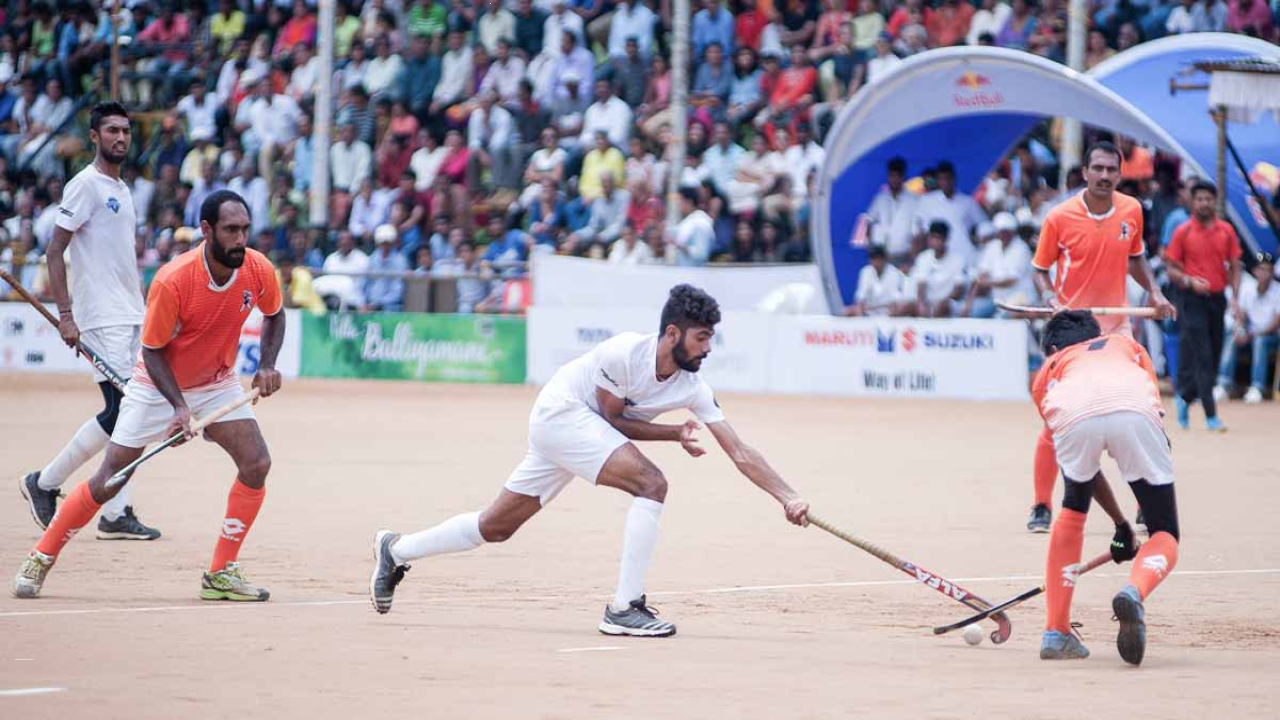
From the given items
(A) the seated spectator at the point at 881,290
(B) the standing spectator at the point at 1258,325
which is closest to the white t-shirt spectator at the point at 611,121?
(A) the seated spectator at the point at 881,290

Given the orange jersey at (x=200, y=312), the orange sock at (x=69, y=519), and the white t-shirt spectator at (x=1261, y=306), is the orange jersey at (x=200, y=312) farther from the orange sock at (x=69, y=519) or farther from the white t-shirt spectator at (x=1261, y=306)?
the white t-shirt spectator at (x=1261, y=306)

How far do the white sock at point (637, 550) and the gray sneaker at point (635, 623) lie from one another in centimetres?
3

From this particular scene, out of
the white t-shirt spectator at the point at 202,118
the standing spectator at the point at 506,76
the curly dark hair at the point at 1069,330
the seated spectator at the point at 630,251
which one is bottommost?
the seated spectator at the point at 630,251

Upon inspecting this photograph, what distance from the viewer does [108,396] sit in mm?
11039

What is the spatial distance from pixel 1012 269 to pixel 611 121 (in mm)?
6693

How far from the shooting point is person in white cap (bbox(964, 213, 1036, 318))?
23.8 meters

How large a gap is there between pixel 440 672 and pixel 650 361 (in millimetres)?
1778

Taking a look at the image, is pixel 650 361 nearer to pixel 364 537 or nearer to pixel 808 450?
pixel 364 537

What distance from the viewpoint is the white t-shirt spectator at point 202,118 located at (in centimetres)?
3203

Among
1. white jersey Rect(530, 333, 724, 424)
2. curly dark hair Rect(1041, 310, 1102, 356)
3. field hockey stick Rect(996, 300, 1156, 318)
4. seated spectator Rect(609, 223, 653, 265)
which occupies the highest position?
curly dark hair Rect(1041, 310, 1102, 356)

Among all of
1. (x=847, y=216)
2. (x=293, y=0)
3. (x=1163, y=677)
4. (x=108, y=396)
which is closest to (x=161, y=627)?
(x=108, y=396)

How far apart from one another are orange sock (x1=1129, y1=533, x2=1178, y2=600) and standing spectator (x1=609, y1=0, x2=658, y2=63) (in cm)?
2156

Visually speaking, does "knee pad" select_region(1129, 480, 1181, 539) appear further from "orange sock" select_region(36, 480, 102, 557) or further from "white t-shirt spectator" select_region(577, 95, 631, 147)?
"white t-shirt spectator" select_region(577, 95, 631, 147)

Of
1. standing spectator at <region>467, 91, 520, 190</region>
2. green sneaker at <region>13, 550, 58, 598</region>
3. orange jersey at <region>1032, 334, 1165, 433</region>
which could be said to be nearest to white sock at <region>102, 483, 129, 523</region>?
green sneaker at <region>13, 550, 58, 598</region>
